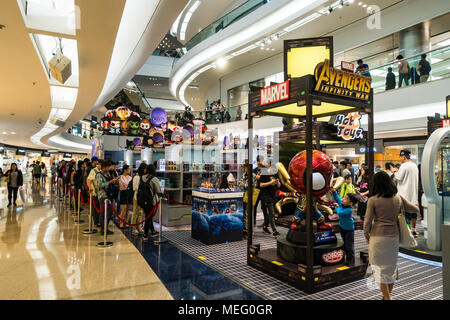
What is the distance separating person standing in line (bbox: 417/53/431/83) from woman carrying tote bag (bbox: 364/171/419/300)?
25.9ft

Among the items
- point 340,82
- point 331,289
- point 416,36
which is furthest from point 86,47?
point 416,36

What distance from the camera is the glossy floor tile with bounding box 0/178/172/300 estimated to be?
137 inches

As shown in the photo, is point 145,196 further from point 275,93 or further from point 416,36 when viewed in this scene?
point 416,36

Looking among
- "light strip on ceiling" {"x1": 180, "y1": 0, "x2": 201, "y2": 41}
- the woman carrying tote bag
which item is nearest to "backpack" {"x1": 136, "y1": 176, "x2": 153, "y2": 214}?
the woman carrying tote bag

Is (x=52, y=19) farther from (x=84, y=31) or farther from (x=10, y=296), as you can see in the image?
(x=10, y=296)

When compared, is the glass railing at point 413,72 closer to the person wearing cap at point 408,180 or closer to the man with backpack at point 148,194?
the person wearing cap at point 408,180

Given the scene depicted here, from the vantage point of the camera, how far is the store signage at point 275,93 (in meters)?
3.84

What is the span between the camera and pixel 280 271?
153 inches

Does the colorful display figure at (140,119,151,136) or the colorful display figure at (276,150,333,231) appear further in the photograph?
the colorful display figure at (140,119,151,136)

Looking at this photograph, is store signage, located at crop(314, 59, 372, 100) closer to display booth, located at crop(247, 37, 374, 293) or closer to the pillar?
display booth, located at crop(247, 37, 374, 293)

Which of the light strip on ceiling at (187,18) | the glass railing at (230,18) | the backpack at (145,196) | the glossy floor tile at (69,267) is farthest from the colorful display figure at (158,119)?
the light strip on ceiling at (187,18)

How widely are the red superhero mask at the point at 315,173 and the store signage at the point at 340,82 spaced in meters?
0.87
